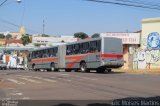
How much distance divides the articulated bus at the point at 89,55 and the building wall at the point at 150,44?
9.31 metres

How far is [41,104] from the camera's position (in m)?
14.4

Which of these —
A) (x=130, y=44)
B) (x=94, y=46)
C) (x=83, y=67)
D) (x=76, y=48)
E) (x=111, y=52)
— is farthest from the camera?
(x=130, y=44)

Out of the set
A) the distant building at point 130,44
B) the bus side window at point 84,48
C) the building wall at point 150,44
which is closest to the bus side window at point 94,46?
the bus side window at point 84,48

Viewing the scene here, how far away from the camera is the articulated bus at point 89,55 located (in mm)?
34062

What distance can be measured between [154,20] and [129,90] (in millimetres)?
26985

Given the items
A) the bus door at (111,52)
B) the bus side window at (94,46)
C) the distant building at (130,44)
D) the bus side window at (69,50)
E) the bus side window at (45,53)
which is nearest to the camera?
the bus door at (111,52)

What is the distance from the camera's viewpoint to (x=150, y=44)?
4603cm

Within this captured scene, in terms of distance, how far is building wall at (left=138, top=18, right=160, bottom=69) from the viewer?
45125 mm

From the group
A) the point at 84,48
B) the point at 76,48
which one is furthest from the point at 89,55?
the point at 76,48

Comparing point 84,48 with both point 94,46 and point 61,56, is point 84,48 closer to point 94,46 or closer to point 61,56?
point 94,46

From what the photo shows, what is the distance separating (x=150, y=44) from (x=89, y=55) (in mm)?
12750

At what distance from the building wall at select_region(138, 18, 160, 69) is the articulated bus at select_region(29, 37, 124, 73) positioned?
931 centimetres

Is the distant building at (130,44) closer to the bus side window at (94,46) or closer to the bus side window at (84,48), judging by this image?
the bus side window at (84,48)

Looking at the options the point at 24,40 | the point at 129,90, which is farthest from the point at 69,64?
the point at 24,40
